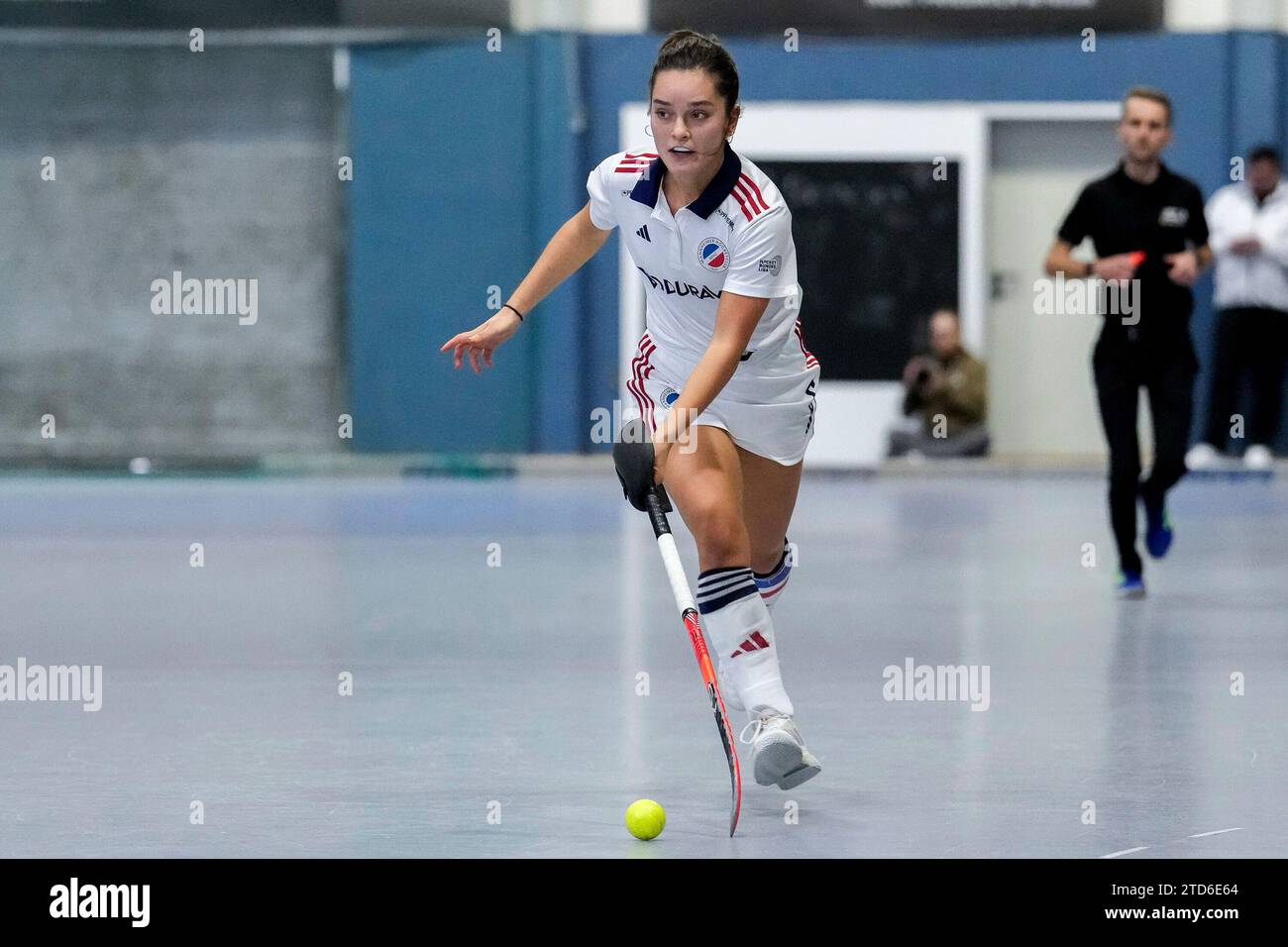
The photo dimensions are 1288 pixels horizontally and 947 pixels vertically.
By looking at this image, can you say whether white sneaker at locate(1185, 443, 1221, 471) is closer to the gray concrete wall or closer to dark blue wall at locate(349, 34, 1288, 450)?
dark blue wall at locate(349, 34, 1288, 450)

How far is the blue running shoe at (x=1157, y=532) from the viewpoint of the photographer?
32.3 feet

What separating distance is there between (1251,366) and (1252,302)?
1.77 feet

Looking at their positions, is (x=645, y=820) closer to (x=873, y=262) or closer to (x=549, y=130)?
(x=873, y=262)

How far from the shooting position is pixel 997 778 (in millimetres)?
5680

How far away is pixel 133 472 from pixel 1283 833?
14081mm

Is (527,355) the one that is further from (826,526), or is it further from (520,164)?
(826,526)

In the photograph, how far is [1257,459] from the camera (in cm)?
1680

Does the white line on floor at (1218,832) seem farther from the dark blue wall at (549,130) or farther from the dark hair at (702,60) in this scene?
the dark blue wall at (549,130)

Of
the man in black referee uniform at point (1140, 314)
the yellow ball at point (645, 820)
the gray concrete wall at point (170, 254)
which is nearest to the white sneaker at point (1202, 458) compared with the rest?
the gray concrete wall at point (170, 254)

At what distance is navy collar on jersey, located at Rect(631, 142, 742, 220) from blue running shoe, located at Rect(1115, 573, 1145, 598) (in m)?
4.57
